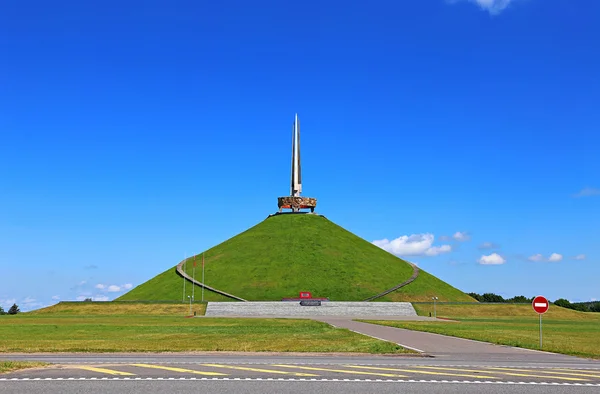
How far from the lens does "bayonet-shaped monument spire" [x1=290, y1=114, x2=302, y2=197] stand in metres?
129

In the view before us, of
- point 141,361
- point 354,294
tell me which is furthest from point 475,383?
point 354,294

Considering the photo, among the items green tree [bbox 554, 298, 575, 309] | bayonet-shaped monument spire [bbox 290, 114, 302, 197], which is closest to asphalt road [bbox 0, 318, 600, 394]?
green tree [bbox 554, 298, 575, 309]

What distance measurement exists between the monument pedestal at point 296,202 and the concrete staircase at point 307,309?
49.6 m

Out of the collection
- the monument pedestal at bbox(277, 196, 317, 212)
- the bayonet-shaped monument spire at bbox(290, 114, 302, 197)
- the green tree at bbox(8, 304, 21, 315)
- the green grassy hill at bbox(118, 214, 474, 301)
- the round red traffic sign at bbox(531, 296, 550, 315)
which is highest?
the bayonet-shaped monument spire at bbox(290, 114, 302, 197)

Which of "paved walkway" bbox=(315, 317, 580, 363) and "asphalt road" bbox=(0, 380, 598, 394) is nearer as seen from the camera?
"asphalt road" bbox=(0, 380, 598, 394)

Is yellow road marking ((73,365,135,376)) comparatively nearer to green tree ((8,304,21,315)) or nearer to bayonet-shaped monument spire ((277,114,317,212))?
green tree ((8,304,21,315))

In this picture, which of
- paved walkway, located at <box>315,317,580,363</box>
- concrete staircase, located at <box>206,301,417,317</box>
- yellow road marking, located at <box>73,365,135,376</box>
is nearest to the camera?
yellow road marking, located at <box>73,365,135,376</box>

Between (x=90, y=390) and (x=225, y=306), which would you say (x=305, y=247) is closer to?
(x=225, y=306)

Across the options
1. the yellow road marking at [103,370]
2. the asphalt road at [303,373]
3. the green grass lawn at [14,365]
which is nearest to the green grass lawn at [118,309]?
the asphalt road at [303,373]

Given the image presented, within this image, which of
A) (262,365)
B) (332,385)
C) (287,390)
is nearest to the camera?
(287,390)

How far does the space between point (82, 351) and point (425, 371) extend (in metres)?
15.7

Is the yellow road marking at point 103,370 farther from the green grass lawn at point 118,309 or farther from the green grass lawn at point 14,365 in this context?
the green grass lawn at point 118,309

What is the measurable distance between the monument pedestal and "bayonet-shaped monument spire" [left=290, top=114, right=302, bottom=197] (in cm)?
125

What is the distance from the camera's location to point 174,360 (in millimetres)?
21062
